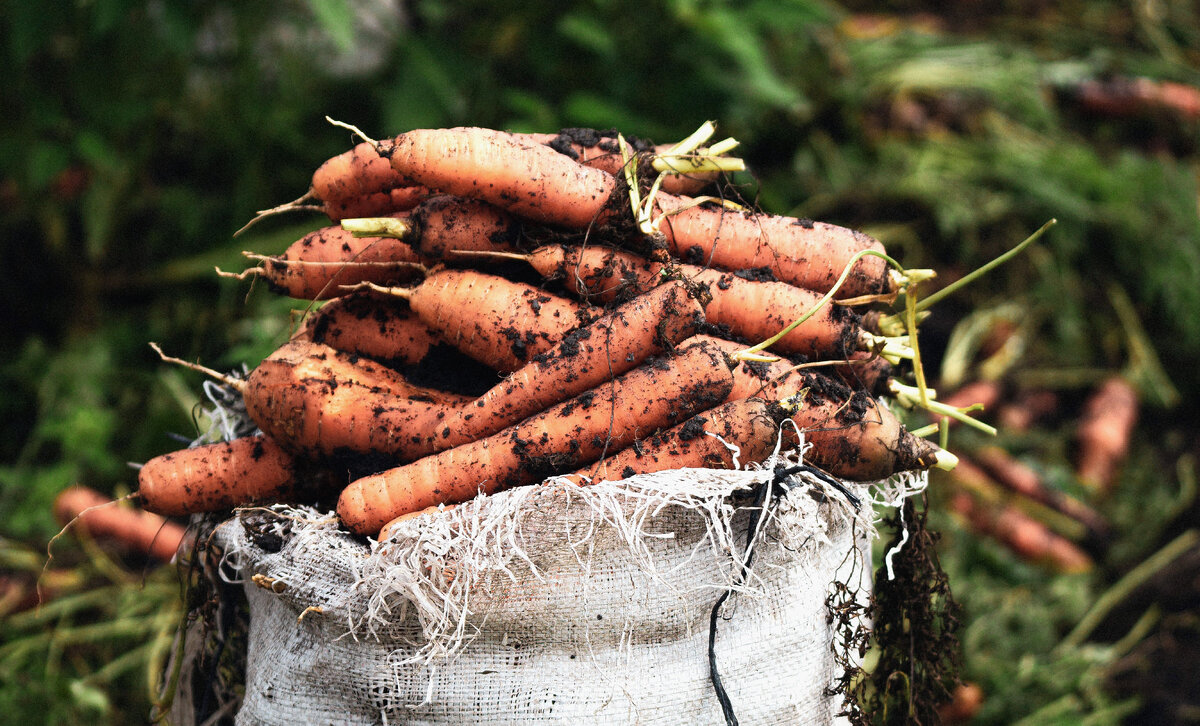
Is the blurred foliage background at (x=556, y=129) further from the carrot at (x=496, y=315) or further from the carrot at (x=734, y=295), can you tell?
the carrot at (x=734, y=295)

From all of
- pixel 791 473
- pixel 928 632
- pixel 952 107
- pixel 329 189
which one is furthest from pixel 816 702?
pixel 952 107

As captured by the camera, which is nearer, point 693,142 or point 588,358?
point 588,358

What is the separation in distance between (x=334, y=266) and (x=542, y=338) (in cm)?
46

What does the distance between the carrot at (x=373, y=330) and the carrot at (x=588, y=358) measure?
10.5 inches

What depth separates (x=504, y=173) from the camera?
143 centimetres

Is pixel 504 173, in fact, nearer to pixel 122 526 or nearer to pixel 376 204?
pixel 376 204

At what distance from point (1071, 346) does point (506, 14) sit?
113 inches

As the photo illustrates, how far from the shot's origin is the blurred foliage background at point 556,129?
8.16 feet

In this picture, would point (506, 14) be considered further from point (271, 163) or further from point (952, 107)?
point (952, 107)

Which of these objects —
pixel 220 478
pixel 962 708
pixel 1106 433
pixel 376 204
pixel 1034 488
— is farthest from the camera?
pixel 1106 433

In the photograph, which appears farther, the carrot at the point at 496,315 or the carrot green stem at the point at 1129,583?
the carrot green stem at the point at 1129,583

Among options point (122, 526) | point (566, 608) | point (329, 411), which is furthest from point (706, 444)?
point (122, 526)

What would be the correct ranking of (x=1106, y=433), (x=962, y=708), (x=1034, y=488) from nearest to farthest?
(x=962, y=708) → (x=1034, y=488) → (x=1106, y=433)

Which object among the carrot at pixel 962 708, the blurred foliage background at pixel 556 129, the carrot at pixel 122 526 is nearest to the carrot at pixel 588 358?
the blurred foliage background at pixel 556 129
